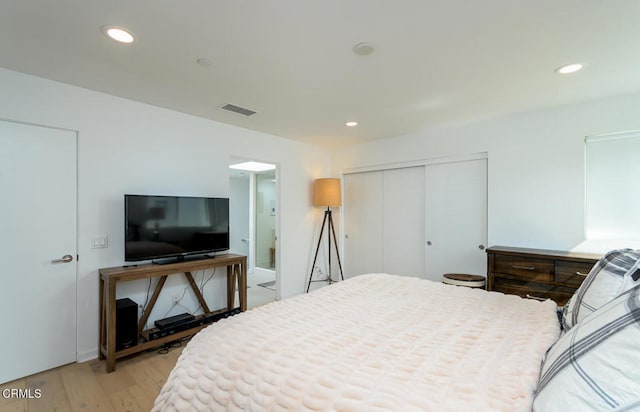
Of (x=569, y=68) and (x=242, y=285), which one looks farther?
(x=242, y=285)

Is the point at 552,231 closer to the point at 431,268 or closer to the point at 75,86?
the point at 431,268

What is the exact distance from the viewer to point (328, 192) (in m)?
4.59

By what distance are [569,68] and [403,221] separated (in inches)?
102

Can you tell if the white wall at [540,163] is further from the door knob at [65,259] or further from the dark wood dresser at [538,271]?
the door knob at [65,259]

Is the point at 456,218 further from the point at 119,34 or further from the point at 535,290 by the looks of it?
the point at 119,34

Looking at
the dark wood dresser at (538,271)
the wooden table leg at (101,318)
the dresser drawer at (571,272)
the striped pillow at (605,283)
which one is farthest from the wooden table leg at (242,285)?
the dresser drawer at (571,272)

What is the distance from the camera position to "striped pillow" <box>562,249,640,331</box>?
1.20 meters

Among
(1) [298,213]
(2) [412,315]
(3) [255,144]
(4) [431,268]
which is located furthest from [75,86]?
(4) [431,268]

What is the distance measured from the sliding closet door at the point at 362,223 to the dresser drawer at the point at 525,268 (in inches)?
73.5

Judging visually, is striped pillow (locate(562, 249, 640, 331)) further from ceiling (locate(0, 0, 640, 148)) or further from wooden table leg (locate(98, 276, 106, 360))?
wooden table leg (locate(98, 276, 106, 360))

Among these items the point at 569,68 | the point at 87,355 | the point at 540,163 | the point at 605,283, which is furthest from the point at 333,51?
the point at 87,355

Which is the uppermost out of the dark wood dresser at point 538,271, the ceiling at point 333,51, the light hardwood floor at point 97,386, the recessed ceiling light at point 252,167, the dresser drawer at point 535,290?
the ceiling at point 333,51

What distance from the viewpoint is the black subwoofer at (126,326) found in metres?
2.56

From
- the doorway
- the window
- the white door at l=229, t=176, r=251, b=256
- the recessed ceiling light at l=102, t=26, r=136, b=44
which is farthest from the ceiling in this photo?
the white door at l=229, t=176, r=251, b=256
